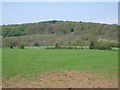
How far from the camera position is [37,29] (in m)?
15.6

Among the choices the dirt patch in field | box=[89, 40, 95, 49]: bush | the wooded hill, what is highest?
the wooded hill

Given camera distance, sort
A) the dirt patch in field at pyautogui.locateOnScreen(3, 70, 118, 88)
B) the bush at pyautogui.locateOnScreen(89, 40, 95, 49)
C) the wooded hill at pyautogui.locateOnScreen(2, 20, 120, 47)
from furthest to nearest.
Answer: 1. the bush at pyautogui.locateOnScreen(89, 40, 95, 49)
2. the wooded hill at pyautogui.locateOnScreen(2, 20, 120, 47)
3. the dirt patch in field at pyautogui.locateOnScreen(3, 70, 118, 88)

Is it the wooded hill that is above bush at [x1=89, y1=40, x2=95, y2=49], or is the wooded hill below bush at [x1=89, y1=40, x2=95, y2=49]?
above

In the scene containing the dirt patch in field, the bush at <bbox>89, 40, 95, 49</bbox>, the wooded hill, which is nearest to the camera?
A: the dirt patch in field

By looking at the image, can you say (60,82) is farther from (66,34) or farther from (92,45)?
(92,45)

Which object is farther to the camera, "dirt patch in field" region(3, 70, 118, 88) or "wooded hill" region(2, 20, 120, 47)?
"wooded hill" region(2, 20, 120, 47)

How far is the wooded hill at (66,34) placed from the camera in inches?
587

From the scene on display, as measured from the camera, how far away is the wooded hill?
48.9ft

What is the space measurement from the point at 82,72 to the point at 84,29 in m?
7.83

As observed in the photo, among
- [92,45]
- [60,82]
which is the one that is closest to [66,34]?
[92,45]

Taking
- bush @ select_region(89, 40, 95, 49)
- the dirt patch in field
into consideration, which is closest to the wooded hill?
bush @ select_region(89, 40, 95, 49)

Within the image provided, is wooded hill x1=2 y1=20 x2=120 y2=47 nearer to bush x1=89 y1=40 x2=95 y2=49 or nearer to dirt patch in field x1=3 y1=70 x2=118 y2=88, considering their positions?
bush x1=89 y1=40 x2=95 y2=49

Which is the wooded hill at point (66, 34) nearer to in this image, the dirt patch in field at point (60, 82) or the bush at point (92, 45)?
the bush at point (92, 45)

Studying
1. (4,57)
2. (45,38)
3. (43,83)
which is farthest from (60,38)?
(43,83)
